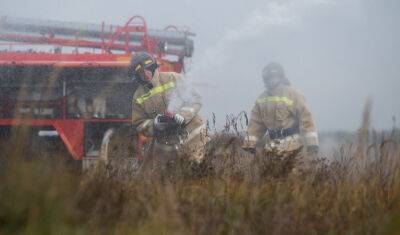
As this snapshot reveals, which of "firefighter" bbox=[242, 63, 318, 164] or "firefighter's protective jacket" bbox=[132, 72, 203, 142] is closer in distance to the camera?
"firefighter's protective jacket" bbox=[132, 72, 203, 142]

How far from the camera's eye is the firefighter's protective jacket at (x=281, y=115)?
7.13m

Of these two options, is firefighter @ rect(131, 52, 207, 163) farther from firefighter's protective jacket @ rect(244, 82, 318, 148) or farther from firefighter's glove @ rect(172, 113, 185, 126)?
firefighter's protective jacket @ rect(244, 82, 318, 148)

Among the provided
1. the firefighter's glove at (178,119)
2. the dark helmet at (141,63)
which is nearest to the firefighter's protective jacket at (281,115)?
the firefighter's glove at (178,119)

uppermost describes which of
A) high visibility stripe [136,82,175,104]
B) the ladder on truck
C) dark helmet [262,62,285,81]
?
the ladder on truck

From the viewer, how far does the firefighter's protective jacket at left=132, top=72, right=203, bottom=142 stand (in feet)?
22.3

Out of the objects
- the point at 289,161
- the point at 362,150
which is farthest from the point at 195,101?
the point at 362,150

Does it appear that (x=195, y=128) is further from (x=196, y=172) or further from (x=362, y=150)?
(x=362, y=150)

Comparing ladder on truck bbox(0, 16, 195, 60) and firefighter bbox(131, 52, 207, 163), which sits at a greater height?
ladder on truck bbox(0, 16, 195, 60)

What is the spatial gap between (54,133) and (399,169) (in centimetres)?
555

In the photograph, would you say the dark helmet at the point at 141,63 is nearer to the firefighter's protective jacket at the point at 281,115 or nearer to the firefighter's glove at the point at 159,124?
the firefighter's glove at the point at 159,124

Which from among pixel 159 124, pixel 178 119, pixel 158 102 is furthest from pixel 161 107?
pixel 178 119

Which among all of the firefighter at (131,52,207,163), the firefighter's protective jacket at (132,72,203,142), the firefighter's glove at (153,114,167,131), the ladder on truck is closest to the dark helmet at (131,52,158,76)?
the firefighter at (131,52,207,163)

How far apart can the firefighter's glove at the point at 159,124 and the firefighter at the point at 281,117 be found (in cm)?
103

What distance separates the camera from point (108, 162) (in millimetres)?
4336
